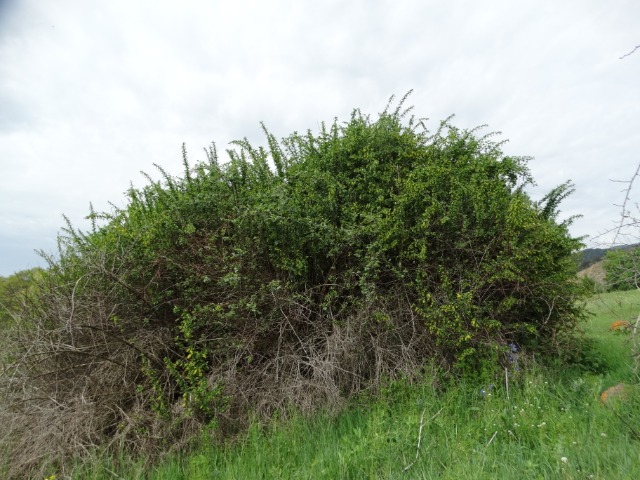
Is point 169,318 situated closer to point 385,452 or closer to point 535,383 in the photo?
point 385,452

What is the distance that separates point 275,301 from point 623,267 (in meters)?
3.73

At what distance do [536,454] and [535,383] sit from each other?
55.0 inches

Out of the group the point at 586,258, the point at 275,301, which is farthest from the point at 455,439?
the point at 586,258

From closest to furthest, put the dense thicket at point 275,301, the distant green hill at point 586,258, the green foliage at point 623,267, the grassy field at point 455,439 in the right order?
1. the grassy field at point 455,439
2. the green foliage at point 623,267
3. the dense thicket at point 275,301
4. the distant green hill at point 586,258

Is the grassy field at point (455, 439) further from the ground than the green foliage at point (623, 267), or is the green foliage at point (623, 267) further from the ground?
the green foliage at point (623, 267)

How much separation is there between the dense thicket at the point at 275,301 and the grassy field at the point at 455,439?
35 centimetres

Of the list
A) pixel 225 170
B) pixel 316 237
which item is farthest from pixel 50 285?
pixel 316 237

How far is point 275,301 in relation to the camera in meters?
5.11

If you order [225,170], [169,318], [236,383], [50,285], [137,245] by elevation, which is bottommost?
[236,383]

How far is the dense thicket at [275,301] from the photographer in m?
4.67

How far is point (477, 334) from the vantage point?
4.93 m

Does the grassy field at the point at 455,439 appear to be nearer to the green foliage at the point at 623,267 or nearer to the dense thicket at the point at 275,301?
the dense thicket at the point at 275,301

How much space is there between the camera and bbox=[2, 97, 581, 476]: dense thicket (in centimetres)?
467

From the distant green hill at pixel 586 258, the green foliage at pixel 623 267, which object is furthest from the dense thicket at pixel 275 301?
the green foliage at pixel 623 267
